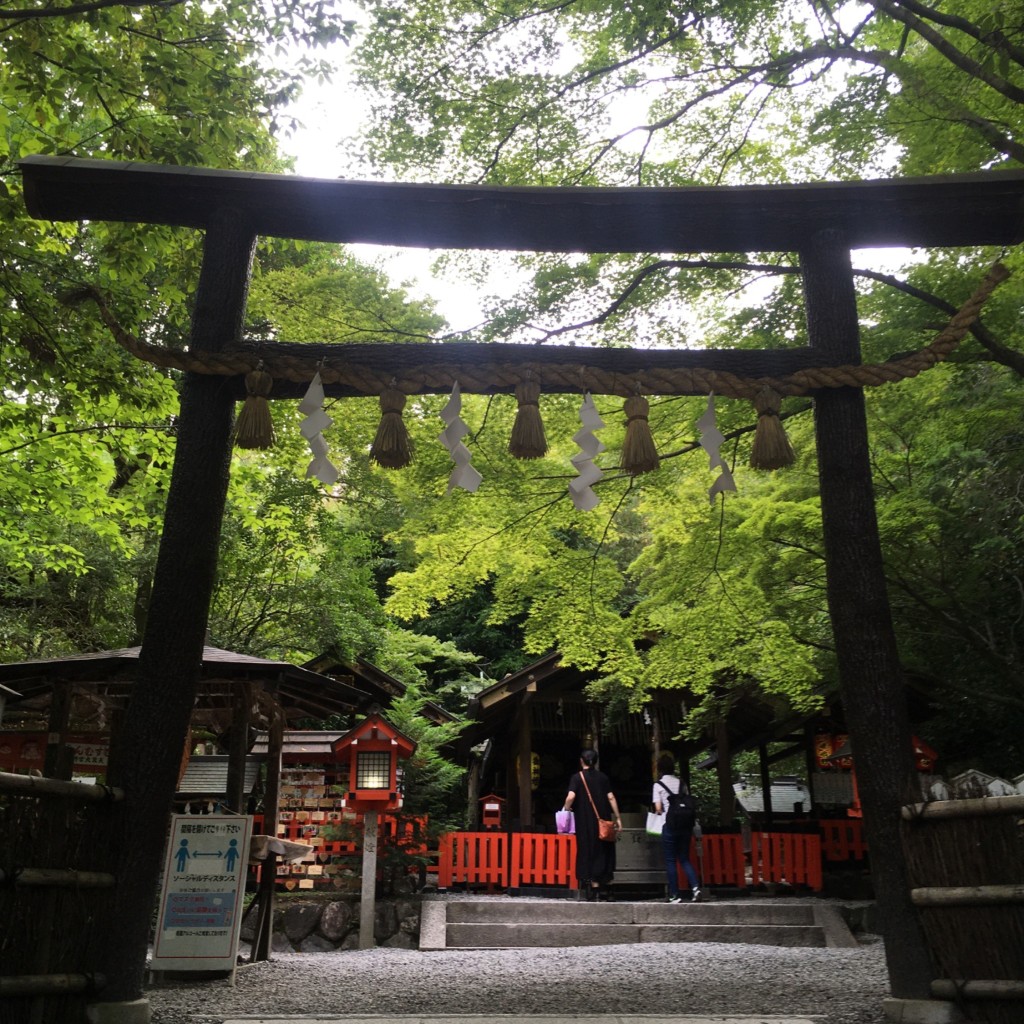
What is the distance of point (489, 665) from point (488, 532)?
52.4 feet

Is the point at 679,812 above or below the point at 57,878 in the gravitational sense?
above

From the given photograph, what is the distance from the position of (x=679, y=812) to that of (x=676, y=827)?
0.26 metres

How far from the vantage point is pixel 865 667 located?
4473 mm

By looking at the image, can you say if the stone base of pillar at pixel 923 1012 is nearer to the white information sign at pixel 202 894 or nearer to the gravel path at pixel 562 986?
the gravel path at pixel 562 986

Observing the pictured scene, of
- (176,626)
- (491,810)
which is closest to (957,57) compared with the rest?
(176,626)

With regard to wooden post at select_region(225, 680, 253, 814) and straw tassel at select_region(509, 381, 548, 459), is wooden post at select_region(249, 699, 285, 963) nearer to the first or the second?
wooden post at select_region(225, 680, 253, 814)

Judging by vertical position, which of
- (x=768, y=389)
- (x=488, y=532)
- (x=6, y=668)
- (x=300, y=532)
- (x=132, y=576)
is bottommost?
(x=6, y=668)

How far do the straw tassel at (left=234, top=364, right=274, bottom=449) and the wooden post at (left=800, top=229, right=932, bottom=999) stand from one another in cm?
293

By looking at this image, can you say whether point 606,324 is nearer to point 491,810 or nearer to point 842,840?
point 842,840

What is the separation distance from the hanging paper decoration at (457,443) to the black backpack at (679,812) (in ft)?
24.3

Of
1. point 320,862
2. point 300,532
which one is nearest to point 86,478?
point 300,532

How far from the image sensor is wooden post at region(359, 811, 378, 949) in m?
10.0

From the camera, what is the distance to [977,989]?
3.79 meters

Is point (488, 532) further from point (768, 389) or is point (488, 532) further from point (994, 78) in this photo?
point (994, 78)
